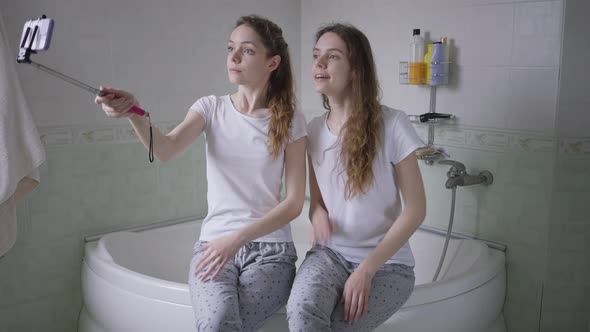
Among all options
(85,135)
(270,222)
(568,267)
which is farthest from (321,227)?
(85,135)

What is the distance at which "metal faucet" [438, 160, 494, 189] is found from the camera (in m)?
2.16

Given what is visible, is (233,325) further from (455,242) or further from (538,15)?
(538,15)

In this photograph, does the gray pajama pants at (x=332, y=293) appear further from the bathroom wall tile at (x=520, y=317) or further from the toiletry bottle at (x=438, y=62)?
the toiletry bottle at (x=438, y=62)

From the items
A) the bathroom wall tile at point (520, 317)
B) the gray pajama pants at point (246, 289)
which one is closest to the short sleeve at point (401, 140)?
the gray pajama pants at point (246, 289)

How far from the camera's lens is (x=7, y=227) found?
194 cm

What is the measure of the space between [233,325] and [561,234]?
1166 millimetres

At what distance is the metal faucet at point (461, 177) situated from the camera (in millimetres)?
2160

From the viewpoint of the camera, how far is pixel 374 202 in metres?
1.63

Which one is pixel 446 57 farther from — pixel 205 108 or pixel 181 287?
pixel 181 287

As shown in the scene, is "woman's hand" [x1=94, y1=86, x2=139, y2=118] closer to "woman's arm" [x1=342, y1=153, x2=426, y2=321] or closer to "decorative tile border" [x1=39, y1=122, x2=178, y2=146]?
"woman's arm" [x1=342, y1=153, x2=426, y2=321]

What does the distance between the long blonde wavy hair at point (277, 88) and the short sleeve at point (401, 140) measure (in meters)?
0.31

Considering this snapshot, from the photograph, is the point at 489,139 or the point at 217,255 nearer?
the point at 217,255

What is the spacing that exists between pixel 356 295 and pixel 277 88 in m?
0.70

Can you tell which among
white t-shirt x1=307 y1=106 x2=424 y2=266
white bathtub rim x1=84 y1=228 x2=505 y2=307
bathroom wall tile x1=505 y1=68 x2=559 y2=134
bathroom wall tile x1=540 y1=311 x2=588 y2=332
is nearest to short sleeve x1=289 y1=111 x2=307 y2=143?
white t-shirt x1=307 y1=106 x2=424 y2=266
